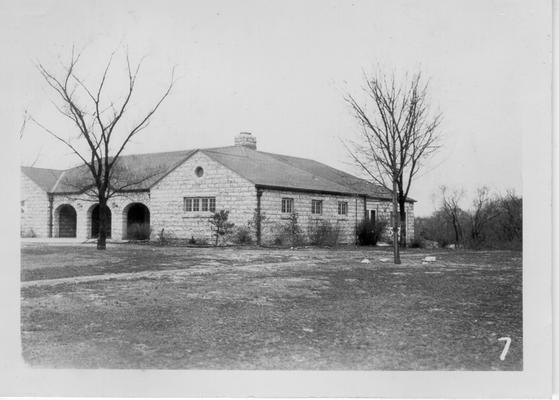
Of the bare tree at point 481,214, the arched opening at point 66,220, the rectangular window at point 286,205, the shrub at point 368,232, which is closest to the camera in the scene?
the bare tree at point 481,214

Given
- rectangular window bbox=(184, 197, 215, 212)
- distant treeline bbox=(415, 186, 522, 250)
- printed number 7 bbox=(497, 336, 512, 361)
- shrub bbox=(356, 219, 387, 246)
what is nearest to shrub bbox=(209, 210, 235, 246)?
rectangular window bbox=(184, 197, 215, 212)

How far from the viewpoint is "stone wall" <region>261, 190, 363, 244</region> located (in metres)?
25.3

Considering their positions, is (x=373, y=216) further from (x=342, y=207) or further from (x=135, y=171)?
(x=135, y=171)

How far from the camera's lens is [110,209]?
30844 mm

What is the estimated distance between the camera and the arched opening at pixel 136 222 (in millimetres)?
28578

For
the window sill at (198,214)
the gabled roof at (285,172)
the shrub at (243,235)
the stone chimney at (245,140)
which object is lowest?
the shrub at (243,235)

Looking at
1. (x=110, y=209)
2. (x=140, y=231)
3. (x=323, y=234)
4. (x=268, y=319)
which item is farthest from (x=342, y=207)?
(x=268, y=319)

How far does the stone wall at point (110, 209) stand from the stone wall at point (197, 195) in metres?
1.63

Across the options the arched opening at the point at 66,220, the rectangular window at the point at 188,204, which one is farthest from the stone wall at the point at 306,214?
the arched opening at the point at 66,220

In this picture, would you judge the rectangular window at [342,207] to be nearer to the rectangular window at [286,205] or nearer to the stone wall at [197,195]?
the rectangular window at [286,205]

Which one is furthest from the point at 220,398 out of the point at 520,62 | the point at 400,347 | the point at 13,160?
the point at 520,62

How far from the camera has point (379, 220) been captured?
27.8 m

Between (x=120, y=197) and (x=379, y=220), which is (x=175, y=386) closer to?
(x=379, y=220)

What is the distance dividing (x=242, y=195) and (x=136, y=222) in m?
8.82
